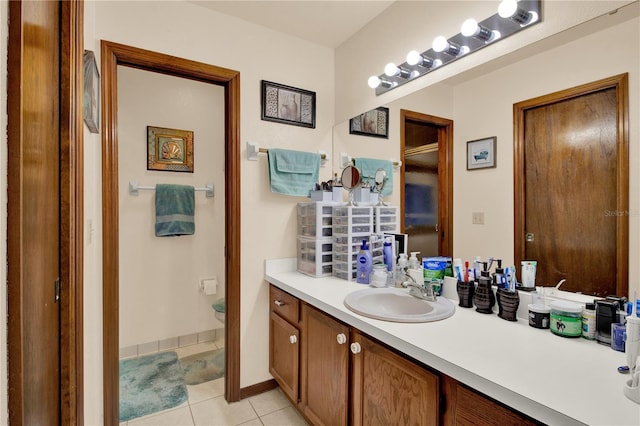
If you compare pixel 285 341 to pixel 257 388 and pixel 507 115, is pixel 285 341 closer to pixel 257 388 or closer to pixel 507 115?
pixel 257 388

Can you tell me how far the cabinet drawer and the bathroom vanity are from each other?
1.0 inches

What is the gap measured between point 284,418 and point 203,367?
3.06ft

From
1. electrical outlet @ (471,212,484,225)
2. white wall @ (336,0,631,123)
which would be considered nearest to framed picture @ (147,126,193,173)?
white wall @ (336,0,631,123)

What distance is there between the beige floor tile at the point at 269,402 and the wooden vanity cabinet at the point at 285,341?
0.14 metres

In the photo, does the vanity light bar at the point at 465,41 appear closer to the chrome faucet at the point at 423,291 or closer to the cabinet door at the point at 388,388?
the chrome faucet at the point at 423,291

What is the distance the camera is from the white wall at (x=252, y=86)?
1.73 metres

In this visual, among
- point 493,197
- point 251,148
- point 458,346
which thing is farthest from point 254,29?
point 458,346

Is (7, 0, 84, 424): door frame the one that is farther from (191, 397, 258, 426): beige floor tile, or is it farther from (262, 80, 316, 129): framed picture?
(262, 80, 316, 129): framed picture

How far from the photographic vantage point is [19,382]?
0.51 m

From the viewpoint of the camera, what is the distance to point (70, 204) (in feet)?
3.12

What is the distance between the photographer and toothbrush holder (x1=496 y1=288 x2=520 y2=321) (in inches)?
47.7

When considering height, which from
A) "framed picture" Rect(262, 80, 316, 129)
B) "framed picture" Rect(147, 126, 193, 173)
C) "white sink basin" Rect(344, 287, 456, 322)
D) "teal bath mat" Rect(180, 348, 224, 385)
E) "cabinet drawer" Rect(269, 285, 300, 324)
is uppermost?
"framed picture" Rect(262, 80, 316, 129)

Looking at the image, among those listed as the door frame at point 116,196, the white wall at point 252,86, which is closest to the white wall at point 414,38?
the white wall at point 252,86

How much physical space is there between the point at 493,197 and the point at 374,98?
1.01 m
